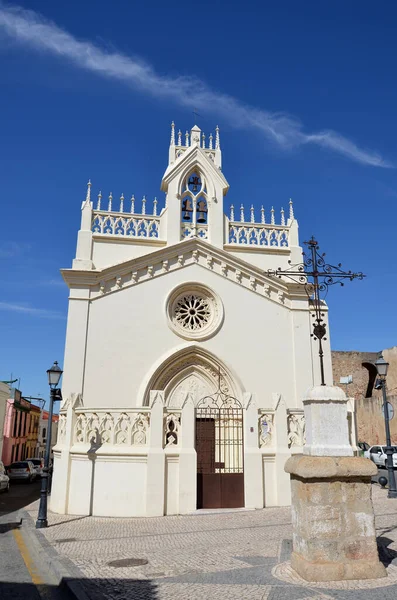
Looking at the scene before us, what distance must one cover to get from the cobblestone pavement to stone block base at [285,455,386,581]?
212 mm

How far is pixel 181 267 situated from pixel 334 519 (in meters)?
13.9

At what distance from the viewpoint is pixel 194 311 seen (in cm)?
1931

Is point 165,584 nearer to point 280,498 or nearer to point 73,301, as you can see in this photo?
point 280,498

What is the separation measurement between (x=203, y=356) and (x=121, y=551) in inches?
405

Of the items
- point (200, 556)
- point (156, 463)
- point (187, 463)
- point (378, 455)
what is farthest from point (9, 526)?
point (378, 455)

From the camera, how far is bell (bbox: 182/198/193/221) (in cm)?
2098

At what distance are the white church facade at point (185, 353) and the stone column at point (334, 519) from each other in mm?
7290

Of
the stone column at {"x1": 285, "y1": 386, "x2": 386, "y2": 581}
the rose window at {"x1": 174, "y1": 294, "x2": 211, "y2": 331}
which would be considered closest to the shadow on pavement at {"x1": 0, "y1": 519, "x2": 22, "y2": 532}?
the stone column at {"x1": 285, "y1": 386, "x2": 386, "y2": 581}

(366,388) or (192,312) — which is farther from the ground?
(192,312)

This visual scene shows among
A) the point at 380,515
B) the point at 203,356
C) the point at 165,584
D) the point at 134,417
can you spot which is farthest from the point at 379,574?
the point at 203,356

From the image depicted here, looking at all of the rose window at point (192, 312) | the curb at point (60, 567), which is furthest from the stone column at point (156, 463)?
the rose window at point (192, 312)

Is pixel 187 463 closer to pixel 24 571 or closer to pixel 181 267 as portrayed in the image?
pixel 24 571

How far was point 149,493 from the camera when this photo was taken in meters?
13.1

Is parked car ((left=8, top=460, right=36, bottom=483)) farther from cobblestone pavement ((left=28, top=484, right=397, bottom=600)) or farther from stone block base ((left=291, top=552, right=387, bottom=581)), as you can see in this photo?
stone block base ((left=291, top=552, right=387, bottom=581))
